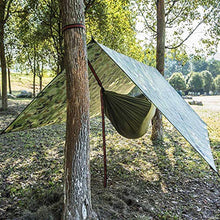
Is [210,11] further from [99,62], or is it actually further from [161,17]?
[99,62]

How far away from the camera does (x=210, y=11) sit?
200 inches

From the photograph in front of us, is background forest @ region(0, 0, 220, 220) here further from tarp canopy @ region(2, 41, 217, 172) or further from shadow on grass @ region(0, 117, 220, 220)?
tarp canopy @ region(2, 41, 217, 172)

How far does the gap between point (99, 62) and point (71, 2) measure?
87 centimetres

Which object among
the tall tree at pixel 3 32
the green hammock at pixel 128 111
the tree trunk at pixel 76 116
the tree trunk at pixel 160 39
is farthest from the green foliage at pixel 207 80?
the tree trunk at pixel 76 116

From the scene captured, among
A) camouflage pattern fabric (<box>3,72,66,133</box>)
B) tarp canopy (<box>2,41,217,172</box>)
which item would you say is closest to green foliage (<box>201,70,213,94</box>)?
tarp canopy (<box>2,41,217,172</box>)

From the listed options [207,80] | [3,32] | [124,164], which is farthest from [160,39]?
[207,80]

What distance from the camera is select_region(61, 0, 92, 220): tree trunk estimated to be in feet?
4.95

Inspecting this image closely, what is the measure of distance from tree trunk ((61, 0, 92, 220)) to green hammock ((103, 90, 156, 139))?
2.78ft

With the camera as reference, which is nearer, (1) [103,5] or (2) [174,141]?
(2) [174,141]

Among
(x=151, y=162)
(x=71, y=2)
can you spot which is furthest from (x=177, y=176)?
(x=71, y=2)

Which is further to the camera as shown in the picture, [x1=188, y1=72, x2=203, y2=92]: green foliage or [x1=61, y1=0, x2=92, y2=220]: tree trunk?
[x1=188, y1=72, x2=203, y2=92]: green foliage

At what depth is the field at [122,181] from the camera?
196 cm

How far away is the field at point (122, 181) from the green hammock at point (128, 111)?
652mm

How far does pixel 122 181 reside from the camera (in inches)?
103
